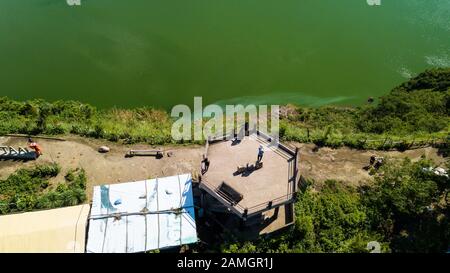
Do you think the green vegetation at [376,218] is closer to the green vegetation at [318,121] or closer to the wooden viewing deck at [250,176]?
the wooden viewing deck at [250,176]

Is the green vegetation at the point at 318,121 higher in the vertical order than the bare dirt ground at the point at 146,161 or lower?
higher

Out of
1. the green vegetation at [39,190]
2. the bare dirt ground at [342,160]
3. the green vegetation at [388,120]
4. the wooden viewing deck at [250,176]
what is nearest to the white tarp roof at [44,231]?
the green vegetation at [39,190]

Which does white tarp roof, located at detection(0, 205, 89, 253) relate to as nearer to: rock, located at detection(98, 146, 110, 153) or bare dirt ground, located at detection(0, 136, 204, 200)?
bare dirt ground, located at detection(0, 136, 204, 200)

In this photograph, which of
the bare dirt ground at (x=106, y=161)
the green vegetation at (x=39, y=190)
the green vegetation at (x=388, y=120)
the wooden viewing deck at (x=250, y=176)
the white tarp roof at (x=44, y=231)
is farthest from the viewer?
the green vegetation at (x=388, y=120)

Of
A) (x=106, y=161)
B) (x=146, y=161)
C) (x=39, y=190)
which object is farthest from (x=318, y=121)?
(x=39, y=190)

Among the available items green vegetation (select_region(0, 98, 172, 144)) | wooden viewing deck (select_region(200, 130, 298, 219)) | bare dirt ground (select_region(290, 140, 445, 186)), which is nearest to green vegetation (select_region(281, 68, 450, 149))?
bare dirt ground (select_region(290, 140, 445, 186))

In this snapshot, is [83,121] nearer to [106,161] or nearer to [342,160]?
[106,161]
